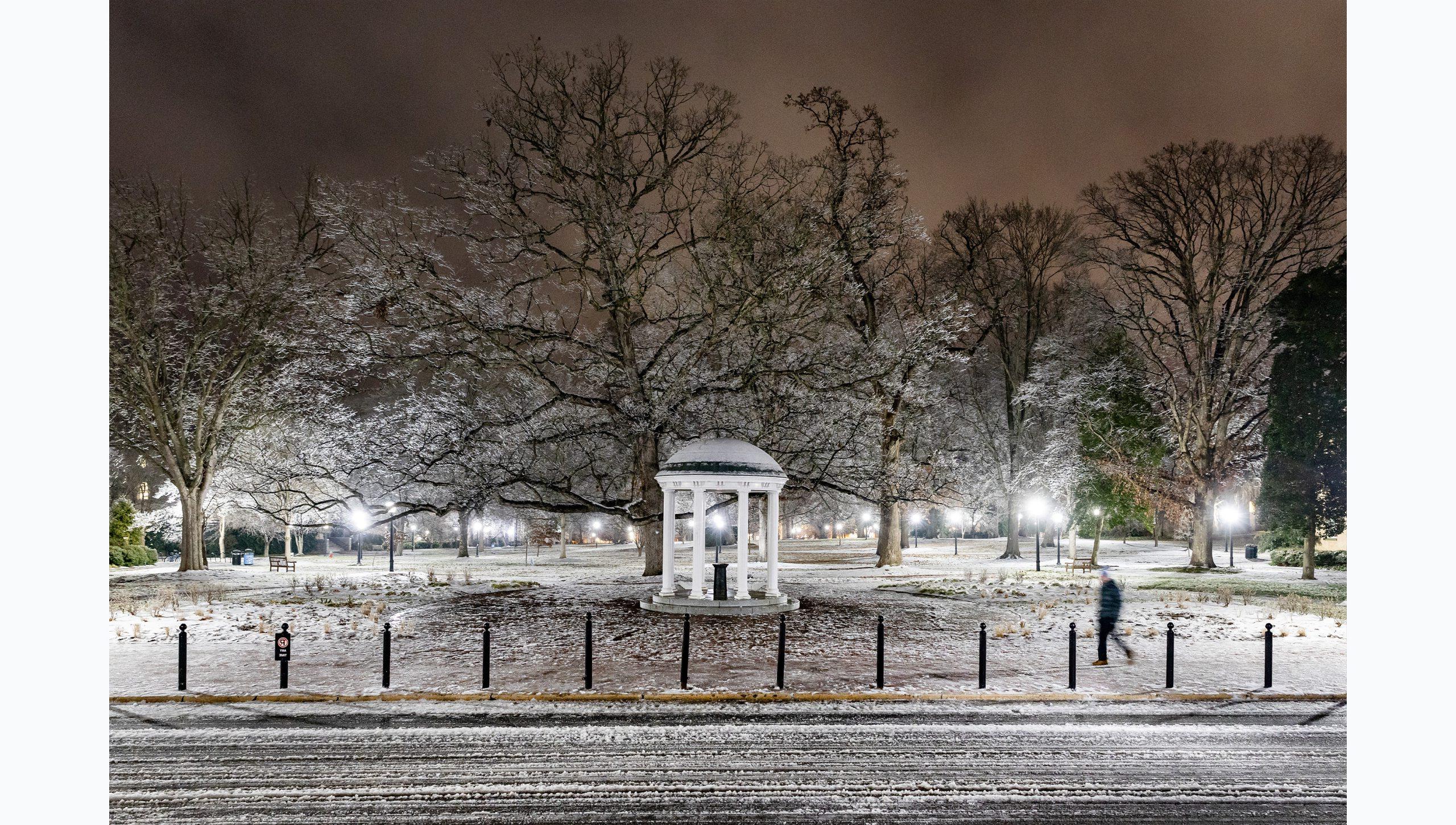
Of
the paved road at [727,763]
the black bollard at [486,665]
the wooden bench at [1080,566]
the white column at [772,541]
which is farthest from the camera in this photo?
the wooden bench at [1080,566]

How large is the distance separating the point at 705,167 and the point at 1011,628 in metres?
16.2

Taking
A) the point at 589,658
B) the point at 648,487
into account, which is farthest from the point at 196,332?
the point at 589,658

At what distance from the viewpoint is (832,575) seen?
3095cm

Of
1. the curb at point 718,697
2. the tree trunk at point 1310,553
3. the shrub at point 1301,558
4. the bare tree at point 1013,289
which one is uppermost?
the bare tree at point 1013,289

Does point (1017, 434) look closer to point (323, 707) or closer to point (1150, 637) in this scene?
point (1150, 637)

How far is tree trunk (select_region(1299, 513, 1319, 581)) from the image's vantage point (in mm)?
27442

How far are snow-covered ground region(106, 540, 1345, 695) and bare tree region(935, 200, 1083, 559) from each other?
11.8 metres

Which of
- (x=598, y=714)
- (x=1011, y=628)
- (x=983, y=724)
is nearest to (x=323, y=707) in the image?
(x=598, y=714)

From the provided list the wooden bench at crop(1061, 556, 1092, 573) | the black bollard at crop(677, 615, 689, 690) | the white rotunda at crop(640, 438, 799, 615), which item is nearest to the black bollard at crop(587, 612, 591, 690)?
the black bollard at crop(677, 615, 689, 690)

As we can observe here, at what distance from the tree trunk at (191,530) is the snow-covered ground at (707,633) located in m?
1.41

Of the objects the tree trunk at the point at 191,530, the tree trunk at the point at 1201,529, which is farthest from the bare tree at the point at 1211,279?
the tree trunk at the point at 191,530

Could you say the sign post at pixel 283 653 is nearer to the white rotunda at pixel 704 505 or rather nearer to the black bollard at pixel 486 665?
the black bollard at pixel 486 665

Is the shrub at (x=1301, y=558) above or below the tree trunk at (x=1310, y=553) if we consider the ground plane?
below

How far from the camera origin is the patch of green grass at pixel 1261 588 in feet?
77.3
